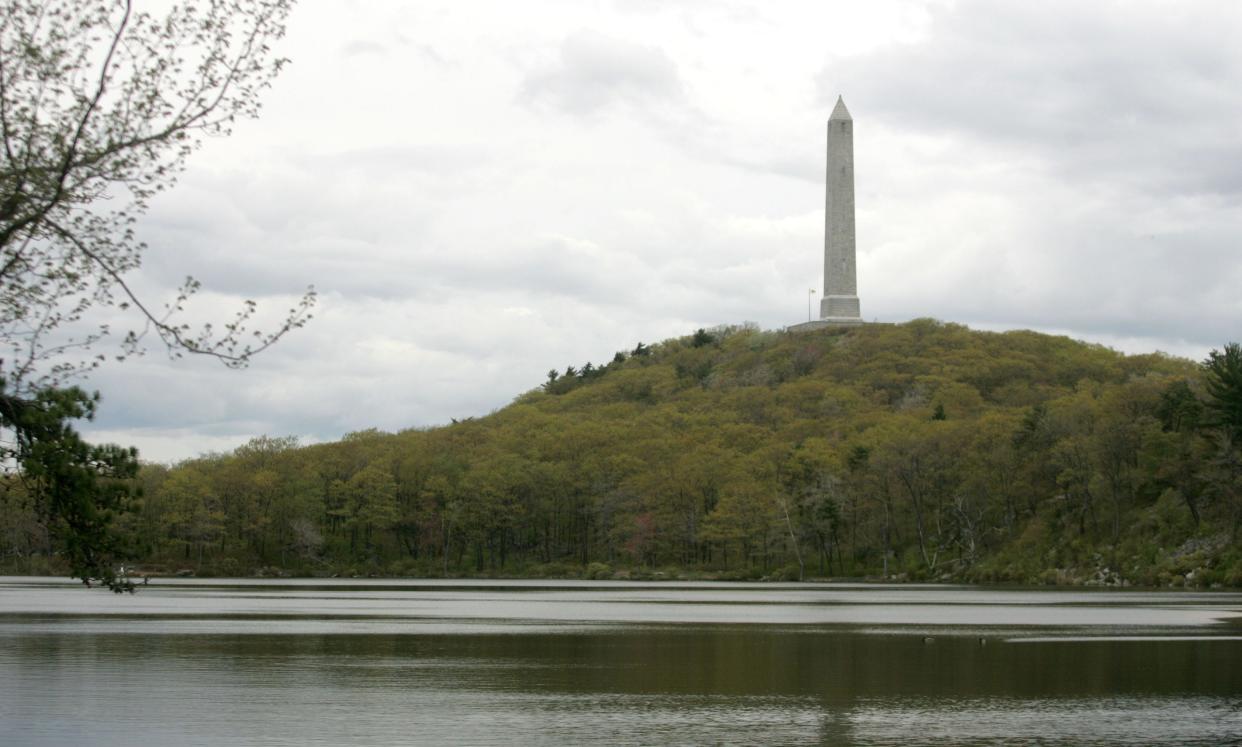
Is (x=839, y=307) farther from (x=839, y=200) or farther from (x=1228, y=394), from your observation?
(x=1228, y=394)

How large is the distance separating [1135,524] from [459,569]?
6541cm

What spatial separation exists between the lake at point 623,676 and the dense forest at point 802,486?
30882 millimetres

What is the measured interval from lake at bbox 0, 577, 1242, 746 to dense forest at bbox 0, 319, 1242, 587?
30882 mm

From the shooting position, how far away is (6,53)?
21109 mm

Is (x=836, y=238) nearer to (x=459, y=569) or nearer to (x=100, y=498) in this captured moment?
(x=459, y=569)

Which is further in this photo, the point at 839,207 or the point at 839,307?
the point at 839,307

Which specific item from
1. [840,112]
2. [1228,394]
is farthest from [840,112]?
[1228,394]

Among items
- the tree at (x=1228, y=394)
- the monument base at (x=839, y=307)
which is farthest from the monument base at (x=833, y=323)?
the tree at (x=1228, y=394)

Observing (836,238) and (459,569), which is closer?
(459,569)

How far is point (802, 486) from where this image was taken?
128 m

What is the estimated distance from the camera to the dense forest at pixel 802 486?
103125mm

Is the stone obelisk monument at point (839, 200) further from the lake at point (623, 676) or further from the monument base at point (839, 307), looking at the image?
the lake at point (623, 676)

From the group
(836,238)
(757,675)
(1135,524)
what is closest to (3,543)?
(836,238)

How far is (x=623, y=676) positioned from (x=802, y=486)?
88.5 m
